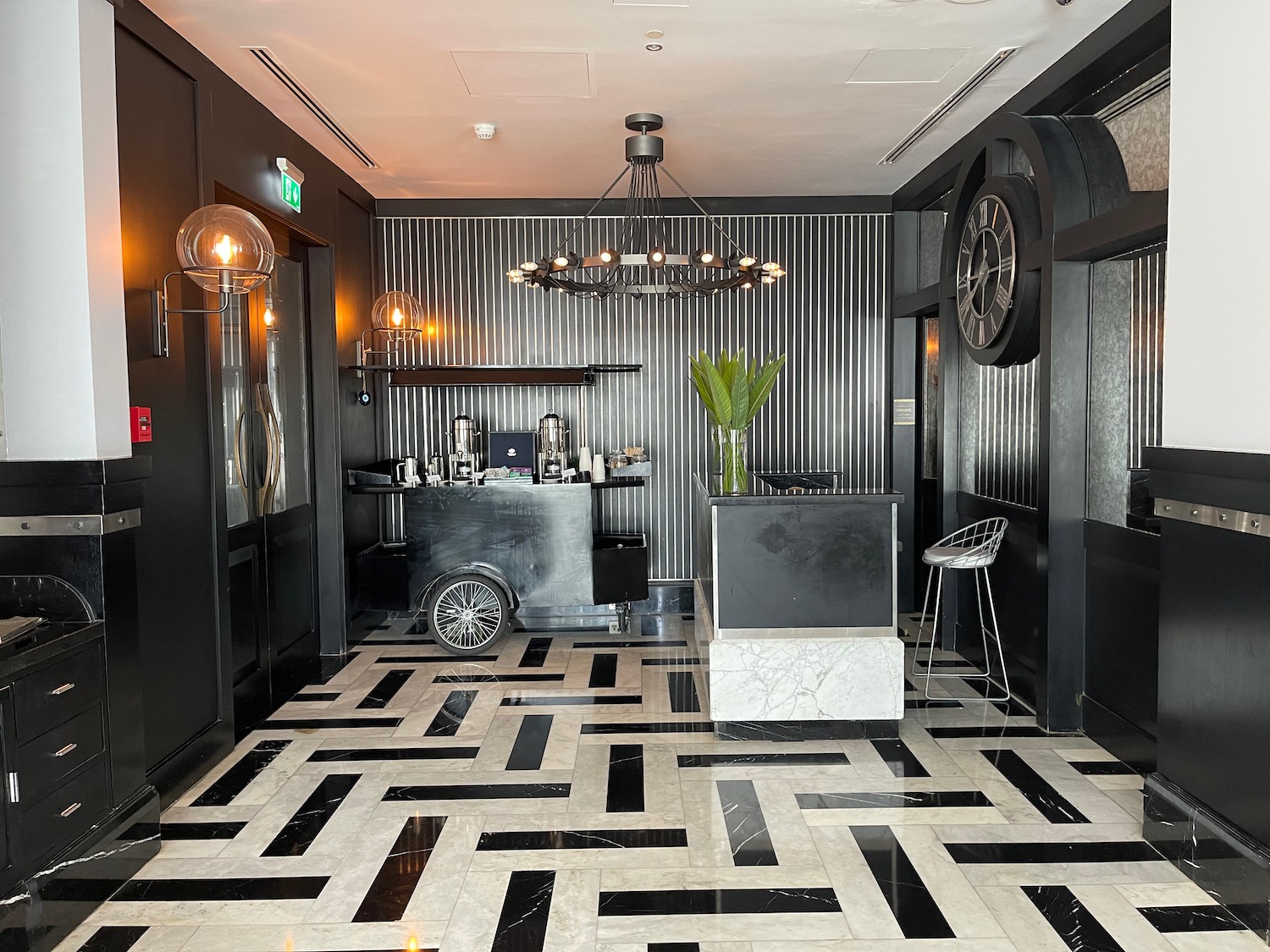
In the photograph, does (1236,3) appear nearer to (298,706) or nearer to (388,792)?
(388,792)

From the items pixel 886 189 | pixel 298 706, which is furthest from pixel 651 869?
pixel 886 189

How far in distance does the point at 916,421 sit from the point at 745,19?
155 inches

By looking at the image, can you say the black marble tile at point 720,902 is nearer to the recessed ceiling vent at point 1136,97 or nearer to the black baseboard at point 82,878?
the black baseboard at point 82,878

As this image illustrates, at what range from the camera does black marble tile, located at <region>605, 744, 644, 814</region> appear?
3566 mm

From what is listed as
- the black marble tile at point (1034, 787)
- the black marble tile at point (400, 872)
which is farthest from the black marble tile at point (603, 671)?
the black marble tile at point (1034, 787)

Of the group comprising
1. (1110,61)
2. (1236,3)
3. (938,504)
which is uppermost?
(1110,61)

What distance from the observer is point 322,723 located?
4.66m

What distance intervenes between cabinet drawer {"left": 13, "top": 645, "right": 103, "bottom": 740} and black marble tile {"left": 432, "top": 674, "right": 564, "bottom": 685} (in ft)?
8.09

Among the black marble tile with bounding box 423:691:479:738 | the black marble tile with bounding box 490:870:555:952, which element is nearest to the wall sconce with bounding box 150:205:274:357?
the black marble tile with bounding box 423:691:479:738

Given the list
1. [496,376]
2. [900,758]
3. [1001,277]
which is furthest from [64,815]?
[1001,277]

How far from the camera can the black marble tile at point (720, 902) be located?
2.80 metres

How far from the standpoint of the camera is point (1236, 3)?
2711 mm

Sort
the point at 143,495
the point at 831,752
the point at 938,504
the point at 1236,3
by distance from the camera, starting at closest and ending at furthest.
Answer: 1. the point at 1236,3
2. the point at 143,495
3. the point at 831,752
4. the point at 938,504

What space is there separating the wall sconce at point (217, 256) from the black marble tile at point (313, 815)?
186cm
